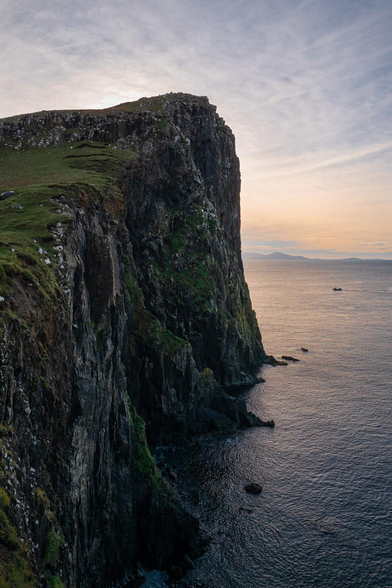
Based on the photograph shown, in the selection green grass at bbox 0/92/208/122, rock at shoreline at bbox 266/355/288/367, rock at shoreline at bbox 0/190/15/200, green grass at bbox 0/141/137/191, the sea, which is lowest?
the sea

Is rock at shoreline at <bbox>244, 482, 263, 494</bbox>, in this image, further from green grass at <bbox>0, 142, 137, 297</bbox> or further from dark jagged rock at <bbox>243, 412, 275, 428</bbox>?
green grass at <bbox>0, 142, 137, 297</bbox>

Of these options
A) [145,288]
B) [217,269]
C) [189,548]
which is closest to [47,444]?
[189,548]

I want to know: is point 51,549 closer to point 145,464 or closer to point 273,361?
point 145,464

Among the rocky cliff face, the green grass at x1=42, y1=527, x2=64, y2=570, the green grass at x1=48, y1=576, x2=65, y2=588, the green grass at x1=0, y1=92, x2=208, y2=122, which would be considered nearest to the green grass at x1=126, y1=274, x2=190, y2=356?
the rocky cliff face

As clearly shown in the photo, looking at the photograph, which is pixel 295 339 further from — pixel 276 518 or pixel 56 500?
pixel 56 500

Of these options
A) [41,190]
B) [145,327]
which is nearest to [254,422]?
[145,327]

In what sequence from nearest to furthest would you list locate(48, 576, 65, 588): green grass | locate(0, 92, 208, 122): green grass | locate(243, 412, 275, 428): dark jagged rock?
locate(48, 576, 65, 588): green grass
locate(243, 412, 275, 428): dark jagged rock
locate(0, 92, 208, 122): green grass

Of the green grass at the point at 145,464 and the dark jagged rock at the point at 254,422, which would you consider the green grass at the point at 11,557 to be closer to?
the green grass at the point at 145,464
